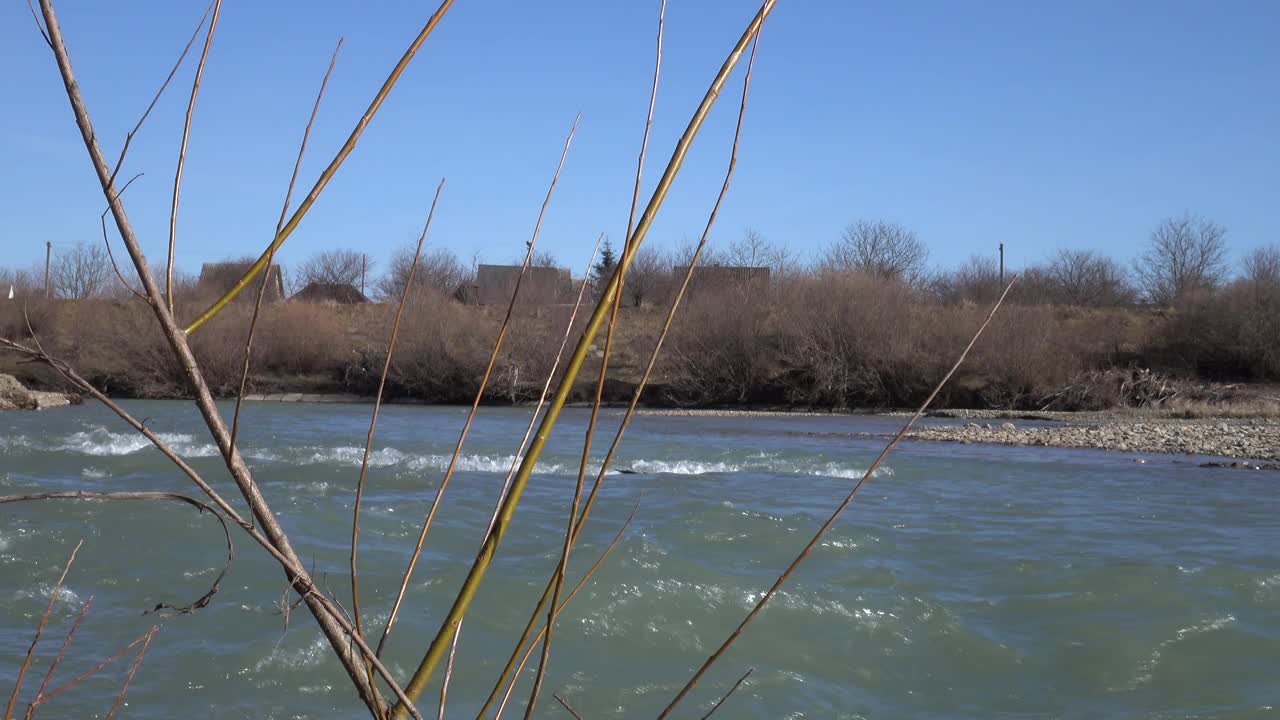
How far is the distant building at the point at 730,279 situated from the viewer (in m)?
38.7

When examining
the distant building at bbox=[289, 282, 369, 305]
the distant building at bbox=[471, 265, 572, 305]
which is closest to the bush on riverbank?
the distant building at bbox=[471, 265, 572, 305]

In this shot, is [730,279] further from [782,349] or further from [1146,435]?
[1146,435]

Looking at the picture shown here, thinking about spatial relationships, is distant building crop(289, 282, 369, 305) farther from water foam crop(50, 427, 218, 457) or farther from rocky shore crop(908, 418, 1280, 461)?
rocky shore crop(908, 418, 1280, 461)

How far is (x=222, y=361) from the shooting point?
3484cm

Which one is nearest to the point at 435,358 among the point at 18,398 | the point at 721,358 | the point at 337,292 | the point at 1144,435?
the point at 721,358

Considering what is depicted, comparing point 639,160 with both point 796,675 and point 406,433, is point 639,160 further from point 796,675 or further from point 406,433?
point 406,433

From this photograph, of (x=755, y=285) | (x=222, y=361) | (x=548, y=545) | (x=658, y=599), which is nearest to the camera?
(x=658, y=599)

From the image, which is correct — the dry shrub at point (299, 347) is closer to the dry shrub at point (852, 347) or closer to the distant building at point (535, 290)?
the distant building at point (535, 290)

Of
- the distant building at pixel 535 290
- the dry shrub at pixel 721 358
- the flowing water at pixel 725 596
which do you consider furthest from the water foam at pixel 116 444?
the dry shrub at pixel 721 358

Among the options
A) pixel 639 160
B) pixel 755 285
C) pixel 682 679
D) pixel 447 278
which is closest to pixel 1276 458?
pixel 682 679

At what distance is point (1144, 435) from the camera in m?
21.7

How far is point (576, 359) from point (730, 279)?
39.3 metres

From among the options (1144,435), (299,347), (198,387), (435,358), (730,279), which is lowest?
(1144,435)

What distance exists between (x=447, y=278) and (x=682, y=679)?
161 feet
